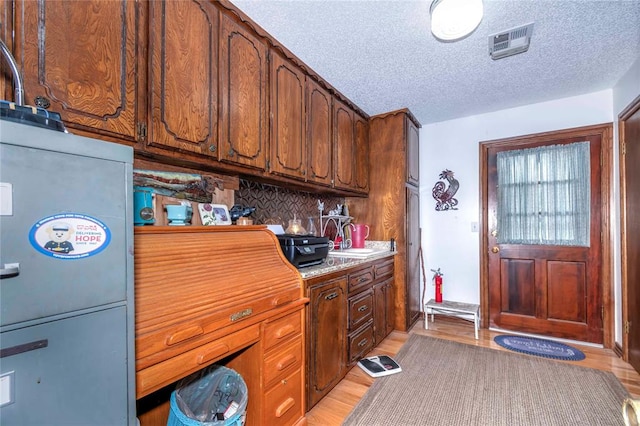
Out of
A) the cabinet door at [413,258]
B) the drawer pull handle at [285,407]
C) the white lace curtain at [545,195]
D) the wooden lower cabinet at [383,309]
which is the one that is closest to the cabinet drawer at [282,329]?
the drawer pull handle at [285,407]

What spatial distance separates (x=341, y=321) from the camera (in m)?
2.11

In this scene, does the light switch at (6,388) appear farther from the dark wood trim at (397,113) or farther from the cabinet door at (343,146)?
the dark wood trim at (397,113)

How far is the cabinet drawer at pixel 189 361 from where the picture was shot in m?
0.96

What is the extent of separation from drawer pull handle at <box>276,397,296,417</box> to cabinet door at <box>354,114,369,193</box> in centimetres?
208

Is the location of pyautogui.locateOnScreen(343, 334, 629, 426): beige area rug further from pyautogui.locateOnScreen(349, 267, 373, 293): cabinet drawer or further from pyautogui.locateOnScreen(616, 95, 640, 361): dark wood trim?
pyautogui.locateOnScreen(349, 267, 373, 293): cabinet drawer

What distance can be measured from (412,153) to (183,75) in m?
2.70

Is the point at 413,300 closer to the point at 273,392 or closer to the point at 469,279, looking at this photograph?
the point at 469,279

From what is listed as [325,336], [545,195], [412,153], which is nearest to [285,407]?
[325,336]

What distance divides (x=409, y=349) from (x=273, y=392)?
1.71m

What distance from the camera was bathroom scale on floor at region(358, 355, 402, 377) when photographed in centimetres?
226

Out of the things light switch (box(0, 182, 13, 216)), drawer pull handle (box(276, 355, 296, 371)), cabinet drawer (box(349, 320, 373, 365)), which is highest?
light switch (box(0, 182, 13, 216))

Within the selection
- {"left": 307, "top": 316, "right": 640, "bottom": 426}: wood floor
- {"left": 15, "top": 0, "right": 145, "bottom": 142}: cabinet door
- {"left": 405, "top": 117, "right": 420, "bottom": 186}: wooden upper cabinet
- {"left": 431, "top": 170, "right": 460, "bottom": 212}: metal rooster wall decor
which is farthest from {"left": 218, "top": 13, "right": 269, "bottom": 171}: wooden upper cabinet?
{"left": 431, "top": 170, "right": 460, "bottom": 212}: metal rooster wall decor

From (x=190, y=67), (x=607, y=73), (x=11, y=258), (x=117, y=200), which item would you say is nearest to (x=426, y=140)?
(x=607, y=73)

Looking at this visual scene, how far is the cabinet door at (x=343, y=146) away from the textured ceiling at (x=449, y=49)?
180 mm
